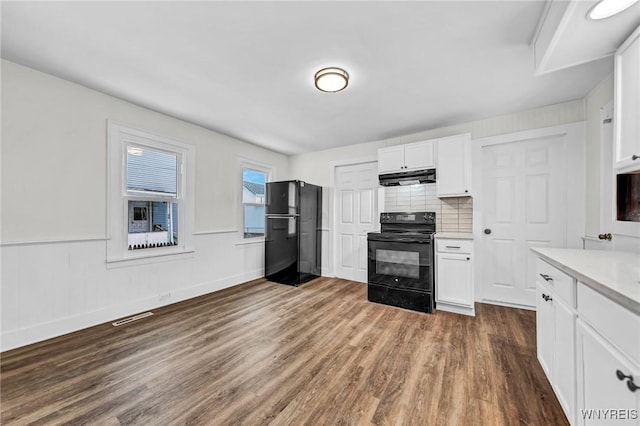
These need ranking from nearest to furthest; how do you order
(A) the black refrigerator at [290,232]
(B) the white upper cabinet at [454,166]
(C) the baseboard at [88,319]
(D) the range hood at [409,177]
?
(C) the baseboard at [88,319] → (B) the white upper cabinet at [454,166] → (D) the range hood at [409,177] → (A) the black refrigerator at [290,232]

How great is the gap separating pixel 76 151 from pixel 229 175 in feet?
5.95

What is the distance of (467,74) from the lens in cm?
225

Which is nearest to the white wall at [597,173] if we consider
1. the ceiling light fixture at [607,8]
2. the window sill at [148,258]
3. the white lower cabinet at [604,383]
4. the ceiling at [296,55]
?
the ceiling at [296,55]

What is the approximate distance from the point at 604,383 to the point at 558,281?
1.90 ft

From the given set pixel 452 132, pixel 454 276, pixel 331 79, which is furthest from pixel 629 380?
pixel 452 132

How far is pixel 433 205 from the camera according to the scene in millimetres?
3555

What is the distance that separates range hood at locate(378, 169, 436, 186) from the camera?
10.8 ft

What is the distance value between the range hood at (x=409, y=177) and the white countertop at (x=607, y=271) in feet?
5.76

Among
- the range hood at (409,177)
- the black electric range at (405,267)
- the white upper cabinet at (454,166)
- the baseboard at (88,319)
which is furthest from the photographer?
the range hood at (409,177)

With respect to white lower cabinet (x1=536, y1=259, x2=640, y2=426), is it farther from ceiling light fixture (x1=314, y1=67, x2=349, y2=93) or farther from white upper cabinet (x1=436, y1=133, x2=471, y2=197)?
ceiling light fixture (x1=314, y1=67, x2=349, y2=93)

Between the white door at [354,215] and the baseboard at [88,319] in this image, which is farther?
the white door at [354,215]

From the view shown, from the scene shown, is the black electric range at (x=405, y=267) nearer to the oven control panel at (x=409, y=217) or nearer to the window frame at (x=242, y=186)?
the oven control panel at (x=409, y=217)

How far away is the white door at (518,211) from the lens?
114 inches

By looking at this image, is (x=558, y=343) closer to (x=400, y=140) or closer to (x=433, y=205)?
(x=433, y=205)
